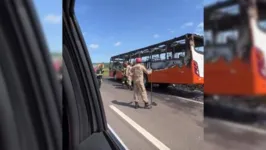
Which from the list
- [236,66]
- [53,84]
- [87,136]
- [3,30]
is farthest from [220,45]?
[87,136]

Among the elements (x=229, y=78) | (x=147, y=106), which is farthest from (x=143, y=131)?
(x=229, y=78)

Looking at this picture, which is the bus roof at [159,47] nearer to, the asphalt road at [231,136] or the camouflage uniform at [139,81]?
the camouflage uniform at [139,81]

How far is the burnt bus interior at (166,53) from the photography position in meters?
0.83

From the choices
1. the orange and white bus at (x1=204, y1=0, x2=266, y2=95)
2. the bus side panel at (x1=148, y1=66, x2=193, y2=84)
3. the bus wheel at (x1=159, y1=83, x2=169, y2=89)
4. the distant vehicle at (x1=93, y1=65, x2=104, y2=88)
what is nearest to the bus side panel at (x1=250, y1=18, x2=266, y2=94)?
the orange and white bus at (x1=204, y1=0, x2=266, y2=95)

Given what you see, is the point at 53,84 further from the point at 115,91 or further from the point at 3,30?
the point at 115,91

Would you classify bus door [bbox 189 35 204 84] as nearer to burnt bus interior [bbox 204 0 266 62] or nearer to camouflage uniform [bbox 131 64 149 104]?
burnt bus interior [bbox 204 0 266 62]

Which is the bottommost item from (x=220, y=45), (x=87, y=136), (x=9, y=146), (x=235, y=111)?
(x=87, y=136)

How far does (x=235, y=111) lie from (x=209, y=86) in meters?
0.07

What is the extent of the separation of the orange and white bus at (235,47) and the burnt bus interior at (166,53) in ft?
0.55

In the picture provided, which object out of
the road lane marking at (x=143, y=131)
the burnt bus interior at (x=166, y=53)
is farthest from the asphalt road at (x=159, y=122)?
the burnt bus interior at (x=166, y=53)

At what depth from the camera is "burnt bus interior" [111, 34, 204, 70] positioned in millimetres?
827

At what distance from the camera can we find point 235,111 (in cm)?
47

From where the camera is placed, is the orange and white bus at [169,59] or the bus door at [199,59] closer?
the bus door at [199,59]

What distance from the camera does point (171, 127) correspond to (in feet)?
3.29
